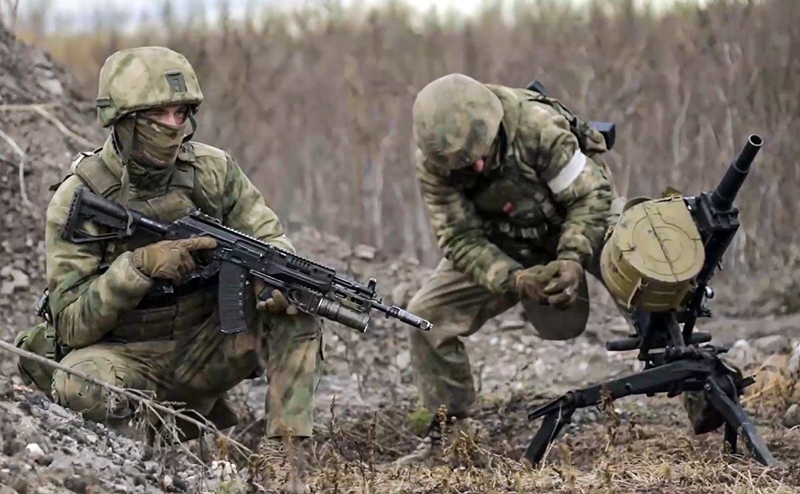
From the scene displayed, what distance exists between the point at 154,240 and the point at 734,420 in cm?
251

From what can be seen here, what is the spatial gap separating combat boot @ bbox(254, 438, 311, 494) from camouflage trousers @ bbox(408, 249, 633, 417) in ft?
4.72

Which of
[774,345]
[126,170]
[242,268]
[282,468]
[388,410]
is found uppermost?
[126,170]

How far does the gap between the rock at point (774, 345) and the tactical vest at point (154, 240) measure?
495 cm

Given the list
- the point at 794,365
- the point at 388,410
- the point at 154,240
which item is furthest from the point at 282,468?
the point at 794,365

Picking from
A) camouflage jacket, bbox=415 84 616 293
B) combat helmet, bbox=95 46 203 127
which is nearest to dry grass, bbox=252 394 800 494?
camouflage jacket, bbox=415 84 616 293

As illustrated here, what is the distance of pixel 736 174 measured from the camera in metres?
5.31

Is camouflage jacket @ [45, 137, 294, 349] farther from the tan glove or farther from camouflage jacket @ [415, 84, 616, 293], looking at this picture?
the tan glove

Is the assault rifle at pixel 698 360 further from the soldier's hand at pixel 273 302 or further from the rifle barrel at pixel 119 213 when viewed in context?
the rifle barrel at pixel 119 213

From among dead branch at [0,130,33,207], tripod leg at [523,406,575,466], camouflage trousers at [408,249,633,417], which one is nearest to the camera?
tripod leg at [523,406,575,466]

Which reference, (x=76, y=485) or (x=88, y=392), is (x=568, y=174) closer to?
(x=88, y=392)

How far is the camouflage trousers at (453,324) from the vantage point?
6438 mm

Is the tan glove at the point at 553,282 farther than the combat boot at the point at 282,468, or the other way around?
the tan glove at the point at 553,282

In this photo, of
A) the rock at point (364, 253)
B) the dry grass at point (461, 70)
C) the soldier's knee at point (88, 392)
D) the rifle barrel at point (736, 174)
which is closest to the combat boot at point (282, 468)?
the soldier's knee at point (88, 392)

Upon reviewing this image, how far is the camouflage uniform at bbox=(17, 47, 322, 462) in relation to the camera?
Answer: 5094 millimetres
